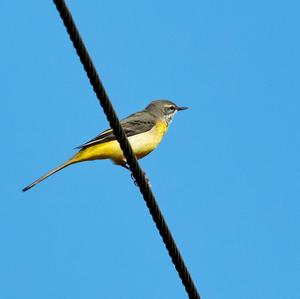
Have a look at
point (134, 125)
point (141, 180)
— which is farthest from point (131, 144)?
point (141, 180)

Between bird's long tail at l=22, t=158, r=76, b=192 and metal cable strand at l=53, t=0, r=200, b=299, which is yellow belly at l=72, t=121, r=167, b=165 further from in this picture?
metal cable strand at l=53, t=0, r=200, b=299

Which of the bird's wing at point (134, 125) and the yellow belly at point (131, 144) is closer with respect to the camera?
the yellow belly at point (131, 144)

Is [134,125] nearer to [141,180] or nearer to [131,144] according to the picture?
[131,144]

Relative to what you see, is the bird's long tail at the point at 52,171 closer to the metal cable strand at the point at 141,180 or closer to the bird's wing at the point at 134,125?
the bird's wing at the point at 134,125

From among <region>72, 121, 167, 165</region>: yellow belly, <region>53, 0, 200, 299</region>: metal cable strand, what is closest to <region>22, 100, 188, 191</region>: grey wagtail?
<region>72, 121, 167, 165</region>: yellow belly

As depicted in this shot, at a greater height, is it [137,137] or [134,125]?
[134,125]

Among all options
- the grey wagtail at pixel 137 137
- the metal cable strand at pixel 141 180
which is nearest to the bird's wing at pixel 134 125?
the grey wagtail at pixel 137 137

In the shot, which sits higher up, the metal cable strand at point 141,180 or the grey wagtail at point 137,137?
the grey wagtail at point 137,137
